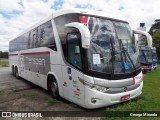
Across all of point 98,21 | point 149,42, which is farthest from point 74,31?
point 149,42

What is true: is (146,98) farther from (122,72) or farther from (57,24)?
(57,24)

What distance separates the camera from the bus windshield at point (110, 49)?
5418 millimetres

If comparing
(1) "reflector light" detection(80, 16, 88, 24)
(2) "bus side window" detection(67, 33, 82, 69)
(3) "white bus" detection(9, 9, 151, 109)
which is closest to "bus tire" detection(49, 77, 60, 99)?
(3) "white bus" detection(9, 9, 151, 109)

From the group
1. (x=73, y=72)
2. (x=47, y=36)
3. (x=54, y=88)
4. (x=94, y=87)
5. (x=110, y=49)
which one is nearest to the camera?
(x=94, y=87)

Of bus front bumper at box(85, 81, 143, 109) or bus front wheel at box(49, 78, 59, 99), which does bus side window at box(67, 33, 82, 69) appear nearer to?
bus front bumper at box(85, 81, 143, 109)

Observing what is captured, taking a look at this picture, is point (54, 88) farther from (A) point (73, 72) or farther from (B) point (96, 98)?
(B) point (96, 98)

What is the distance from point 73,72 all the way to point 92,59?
2.74 ft

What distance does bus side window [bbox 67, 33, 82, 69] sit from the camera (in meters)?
5.60

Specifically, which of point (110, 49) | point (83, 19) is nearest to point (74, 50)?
point (83, 19)

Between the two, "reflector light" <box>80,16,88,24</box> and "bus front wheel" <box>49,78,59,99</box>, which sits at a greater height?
"reflector light" <box>80,16,88,24</box>

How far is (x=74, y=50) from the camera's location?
5.82 metres

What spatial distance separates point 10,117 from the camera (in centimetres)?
555

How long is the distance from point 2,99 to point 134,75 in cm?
528

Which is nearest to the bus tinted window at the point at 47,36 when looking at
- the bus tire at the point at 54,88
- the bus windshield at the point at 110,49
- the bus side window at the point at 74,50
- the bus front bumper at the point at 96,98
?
the bus side window at the point at 74,50
